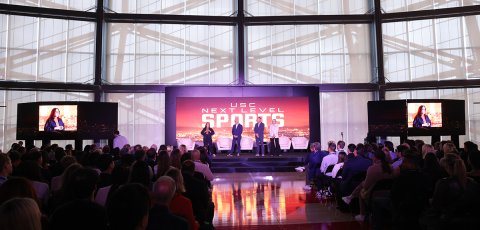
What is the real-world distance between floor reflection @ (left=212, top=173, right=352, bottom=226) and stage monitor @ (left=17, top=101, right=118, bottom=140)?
4847mm

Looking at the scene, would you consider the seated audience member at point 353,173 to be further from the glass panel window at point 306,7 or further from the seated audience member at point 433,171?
the glass panel window at point 306,7

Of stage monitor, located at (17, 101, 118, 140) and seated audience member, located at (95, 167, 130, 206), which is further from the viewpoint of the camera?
stage monitor, located at (17, 101, 118, 140)

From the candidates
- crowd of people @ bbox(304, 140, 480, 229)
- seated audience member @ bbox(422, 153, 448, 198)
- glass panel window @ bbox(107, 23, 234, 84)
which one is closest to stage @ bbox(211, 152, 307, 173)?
glass panel window @ bbox(107, 23, 234, 84)

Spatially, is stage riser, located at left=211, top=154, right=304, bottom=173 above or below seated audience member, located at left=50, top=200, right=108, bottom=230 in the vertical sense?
below

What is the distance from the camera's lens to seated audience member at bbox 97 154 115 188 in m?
4.04

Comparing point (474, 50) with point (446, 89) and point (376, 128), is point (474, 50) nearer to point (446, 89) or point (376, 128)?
point (446, 89)

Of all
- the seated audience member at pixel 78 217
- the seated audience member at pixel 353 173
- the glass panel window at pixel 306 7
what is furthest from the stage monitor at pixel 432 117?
the seated audience member at pixel 78 217

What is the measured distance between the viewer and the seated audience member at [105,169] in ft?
13.3

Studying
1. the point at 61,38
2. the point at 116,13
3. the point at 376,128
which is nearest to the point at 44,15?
the point at 61,38

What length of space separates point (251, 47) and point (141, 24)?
466 cm

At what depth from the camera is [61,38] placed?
15406 mm

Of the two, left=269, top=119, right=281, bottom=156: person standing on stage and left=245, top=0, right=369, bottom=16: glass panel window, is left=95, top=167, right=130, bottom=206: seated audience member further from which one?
left=245, top=0, right=369, bottom=16: glass panel window

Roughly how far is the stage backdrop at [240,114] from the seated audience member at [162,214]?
42.7 feet

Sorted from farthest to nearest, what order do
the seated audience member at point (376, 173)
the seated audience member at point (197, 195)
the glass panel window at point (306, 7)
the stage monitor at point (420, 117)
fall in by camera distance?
the glass panel window at point (306, 7) < the stage monitor at point (420, 117) < the seated audience member at point (376, 173) < the seated audience member at point (197, 195)
